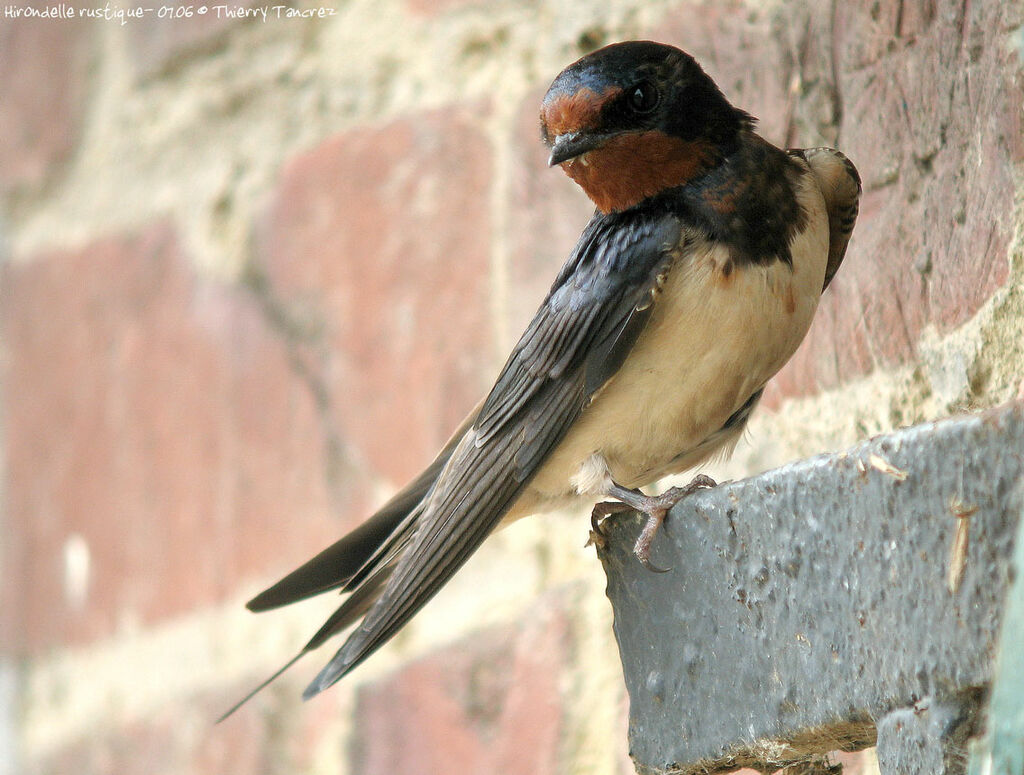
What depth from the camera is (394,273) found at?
1357 mm

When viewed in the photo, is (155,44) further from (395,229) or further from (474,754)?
(474,754)

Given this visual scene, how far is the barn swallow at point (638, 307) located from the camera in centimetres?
96

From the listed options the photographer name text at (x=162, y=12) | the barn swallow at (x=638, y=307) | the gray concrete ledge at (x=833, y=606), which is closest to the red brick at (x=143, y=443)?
the photographer name text at (x=162, y=12)

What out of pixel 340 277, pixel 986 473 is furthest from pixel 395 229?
pixel 986 473

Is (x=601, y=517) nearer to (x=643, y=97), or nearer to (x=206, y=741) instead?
(x=643, y=97)

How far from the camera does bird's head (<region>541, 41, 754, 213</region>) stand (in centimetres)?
97

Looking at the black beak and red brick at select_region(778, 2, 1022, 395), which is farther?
the black beak

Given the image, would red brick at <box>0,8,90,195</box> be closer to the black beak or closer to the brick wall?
the brick wall

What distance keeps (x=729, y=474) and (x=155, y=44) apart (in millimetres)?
855

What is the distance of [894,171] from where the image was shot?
97 cm

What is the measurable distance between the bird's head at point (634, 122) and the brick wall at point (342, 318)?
10 cm

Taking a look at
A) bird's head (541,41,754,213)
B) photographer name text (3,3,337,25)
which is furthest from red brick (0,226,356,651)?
bird's head (541,41,754,213)

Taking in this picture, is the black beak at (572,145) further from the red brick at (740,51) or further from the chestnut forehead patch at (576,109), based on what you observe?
the red brick at (740,51)

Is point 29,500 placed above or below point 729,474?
above
